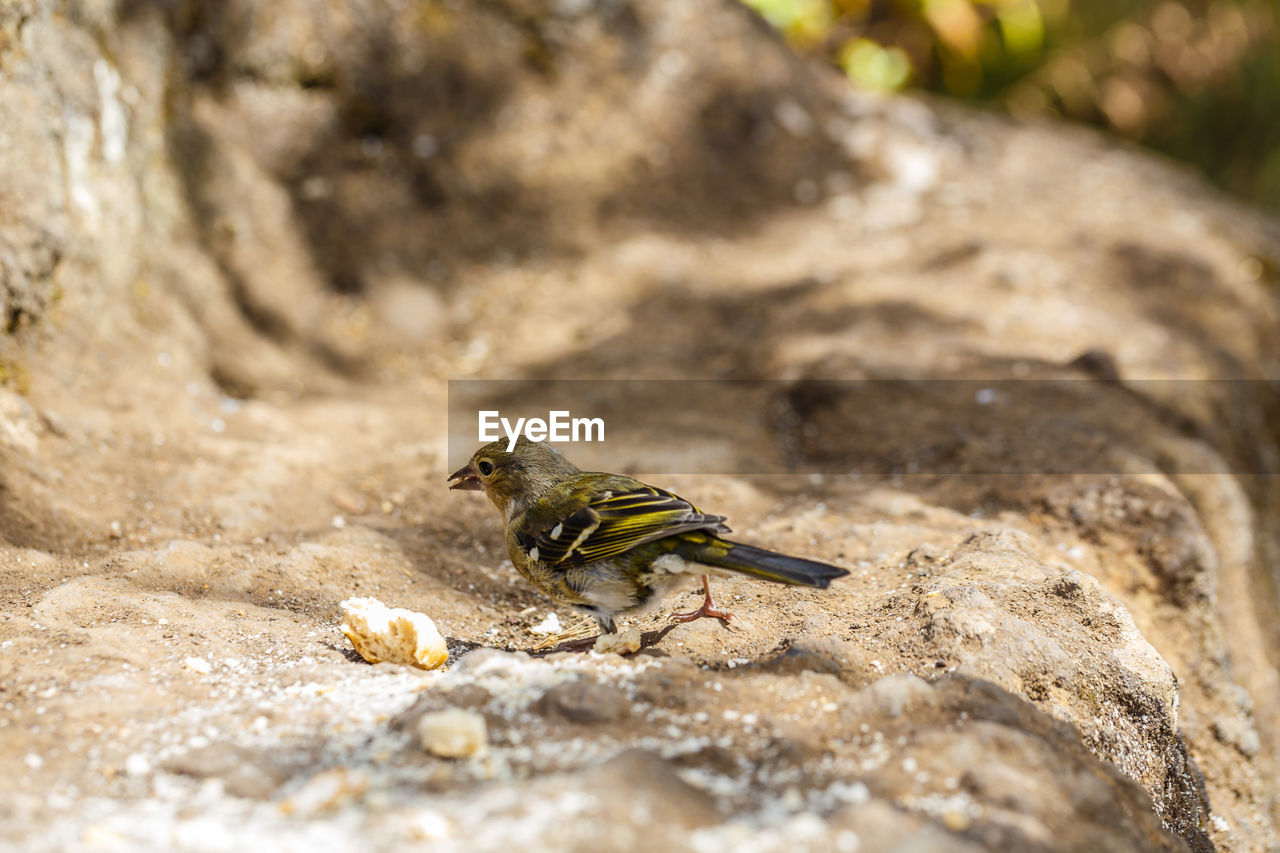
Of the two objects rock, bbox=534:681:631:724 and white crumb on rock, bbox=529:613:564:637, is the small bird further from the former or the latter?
→ rock, bbox=534:681:631:724

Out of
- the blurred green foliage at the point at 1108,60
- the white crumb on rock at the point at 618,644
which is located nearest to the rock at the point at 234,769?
the white crumb on rock at the point at 618,644

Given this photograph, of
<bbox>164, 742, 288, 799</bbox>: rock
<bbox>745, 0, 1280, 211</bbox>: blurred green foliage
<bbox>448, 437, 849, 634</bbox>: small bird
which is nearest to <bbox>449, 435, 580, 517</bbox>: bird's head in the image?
<bbox>448, 437, 849, 634</bbox>: small bird

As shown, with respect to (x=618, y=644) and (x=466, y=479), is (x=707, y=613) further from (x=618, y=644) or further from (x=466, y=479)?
(x=466, y=479)

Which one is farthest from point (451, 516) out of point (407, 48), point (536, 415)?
point (407, 48)

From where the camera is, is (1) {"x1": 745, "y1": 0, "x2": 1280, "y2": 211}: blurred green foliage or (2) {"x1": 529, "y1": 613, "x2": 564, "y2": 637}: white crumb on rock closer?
(2) {"x1": 529, "y1": 613, "x2": 564, "y2": 637}: white crumb on rock

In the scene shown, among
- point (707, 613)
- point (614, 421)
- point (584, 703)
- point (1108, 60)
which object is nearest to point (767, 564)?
point (707, 613)

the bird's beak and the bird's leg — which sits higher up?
the bird's beak

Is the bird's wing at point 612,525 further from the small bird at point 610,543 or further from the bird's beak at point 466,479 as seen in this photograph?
the bird's beak at point 466,479
